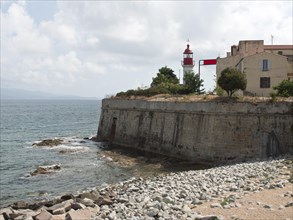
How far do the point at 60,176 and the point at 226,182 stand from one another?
1142 cm

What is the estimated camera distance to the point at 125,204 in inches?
578

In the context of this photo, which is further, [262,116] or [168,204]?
[262,116]

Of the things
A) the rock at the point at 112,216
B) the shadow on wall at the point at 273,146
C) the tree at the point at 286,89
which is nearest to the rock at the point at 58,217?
the rock at the point at 112,216

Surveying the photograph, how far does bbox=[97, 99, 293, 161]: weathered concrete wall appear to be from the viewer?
23.8 meters

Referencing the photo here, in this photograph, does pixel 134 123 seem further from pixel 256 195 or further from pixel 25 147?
pixel 256 195

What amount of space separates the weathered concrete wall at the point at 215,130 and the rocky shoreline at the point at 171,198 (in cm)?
475

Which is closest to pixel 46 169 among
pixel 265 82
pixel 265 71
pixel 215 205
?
pixel 215 205

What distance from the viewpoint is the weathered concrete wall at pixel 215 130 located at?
2375 cm

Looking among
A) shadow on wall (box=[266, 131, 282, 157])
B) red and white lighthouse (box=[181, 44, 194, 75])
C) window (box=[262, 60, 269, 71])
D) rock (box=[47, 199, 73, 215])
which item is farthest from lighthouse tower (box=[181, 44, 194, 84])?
rock (box=[47, 199, 73, 215])

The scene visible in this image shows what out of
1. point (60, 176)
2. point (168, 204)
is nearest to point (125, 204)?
point (168, 204)

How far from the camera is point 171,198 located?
14539mm

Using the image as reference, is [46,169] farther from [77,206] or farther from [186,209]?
[186,209]

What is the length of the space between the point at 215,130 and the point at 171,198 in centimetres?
1202

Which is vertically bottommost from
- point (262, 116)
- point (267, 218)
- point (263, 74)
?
point (267, 218)
